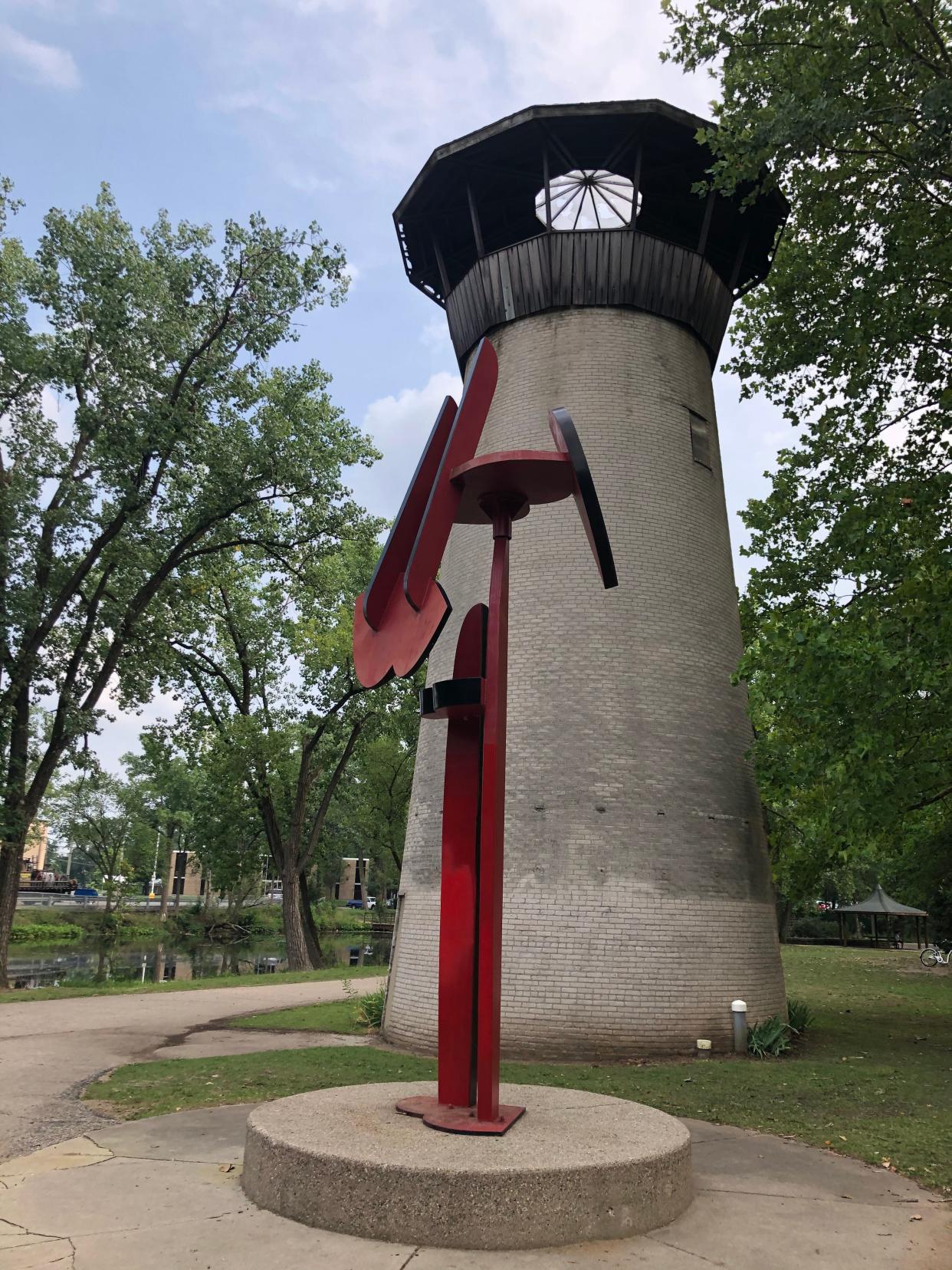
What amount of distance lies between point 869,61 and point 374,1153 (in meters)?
14.5

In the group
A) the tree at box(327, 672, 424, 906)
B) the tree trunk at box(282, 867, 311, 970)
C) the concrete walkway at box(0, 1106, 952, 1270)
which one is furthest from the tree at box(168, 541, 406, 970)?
the concrete walkway at box(0, 1106, 952, 1270)

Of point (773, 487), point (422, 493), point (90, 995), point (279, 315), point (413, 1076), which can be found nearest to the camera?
point (422, 493)

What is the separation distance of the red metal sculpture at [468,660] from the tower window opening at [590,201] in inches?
344

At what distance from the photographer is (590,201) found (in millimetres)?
15648

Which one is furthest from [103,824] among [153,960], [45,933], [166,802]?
[153,960]

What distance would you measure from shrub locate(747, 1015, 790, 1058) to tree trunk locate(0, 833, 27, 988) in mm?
16227

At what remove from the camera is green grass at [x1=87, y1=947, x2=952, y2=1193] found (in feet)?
27.8

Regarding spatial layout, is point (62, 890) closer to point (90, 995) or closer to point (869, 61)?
point (90, 995)

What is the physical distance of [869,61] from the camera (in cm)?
1255

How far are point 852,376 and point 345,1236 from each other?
1520 cm

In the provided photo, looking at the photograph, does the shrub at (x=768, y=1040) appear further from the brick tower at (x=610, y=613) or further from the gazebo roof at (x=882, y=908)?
the gazebo roof at (x=882, y=908)

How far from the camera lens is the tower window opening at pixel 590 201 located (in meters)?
15.5

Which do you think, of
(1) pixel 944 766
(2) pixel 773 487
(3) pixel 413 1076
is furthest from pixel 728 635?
(3) pixel 413 1076

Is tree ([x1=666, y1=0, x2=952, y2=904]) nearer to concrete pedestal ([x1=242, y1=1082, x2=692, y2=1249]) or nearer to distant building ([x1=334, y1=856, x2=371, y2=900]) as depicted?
concrete pedestal ([x1=242, y1=1082, x2=692, y2=1249])
